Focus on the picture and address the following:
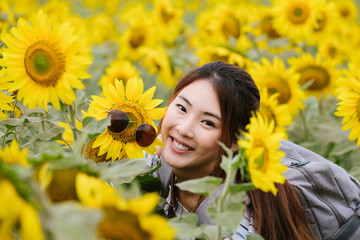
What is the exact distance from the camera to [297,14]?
2859mm

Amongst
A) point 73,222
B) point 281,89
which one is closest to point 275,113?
point 281,89

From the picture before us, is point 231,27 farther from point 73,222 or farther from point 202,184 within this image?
point 73,222

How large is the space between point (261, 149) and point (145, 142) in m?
0.39

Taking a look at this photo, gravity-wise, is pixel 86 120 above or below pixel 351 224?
above

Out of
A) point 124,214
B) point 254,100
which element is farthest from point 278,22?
point 124,214

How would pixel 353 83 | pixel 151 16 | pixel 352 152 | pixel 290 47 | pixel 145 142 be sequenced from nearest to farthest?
pixel 145 142 < pixel 353 83 < pixel 352 152 < pixel 290 47 < pixel 151 16

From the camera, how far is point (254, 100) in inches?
58.9

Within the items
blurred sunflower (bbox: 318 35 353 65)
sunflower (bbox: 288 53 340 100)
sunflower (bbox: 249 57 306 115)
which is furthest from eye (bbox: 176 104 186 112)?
blurred sunflower (bbox: 318 35 353 65)

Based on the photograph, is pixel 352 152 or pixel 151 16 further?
pixel 151 16

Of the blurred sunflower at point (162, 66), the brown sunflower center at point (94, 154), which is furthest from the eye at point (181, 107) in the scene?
the blurred sunflower at point (162, 66)

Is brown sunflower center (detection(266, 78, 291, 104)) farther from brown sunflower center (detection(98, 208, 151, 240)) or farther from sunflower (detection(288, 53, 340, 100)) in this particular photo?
brown sunflower center (detection(98, 208, 151, 240))

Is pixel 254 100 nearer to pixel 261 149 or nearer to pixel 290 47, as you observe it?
pixel 261 149

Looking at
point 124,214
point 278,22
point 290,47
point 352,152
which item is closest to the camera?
point 124,214

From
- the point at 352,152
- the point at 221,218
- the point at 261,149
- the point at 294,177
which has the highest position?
the point at 261,149
